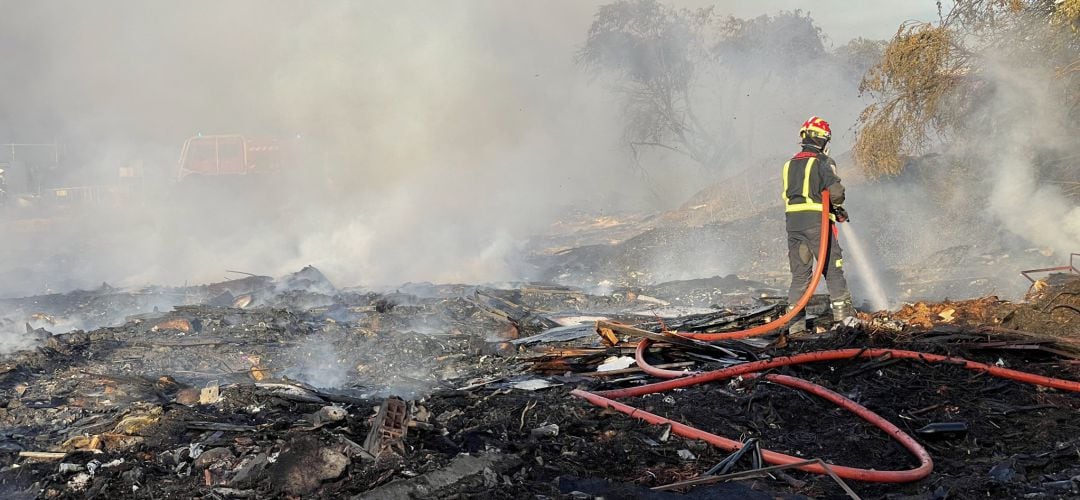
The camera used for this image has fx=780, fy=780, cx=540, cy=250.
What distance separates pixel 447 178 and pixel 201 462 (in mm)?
16040

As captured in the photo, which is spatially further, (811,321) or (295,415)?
(811,321)

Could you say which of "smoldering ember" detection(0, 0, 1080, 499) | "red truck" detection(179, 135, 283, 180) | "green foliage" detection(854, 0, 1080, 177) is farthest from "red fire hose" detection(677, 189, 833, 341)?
"red truck" detection(179, 135, 283, 180)

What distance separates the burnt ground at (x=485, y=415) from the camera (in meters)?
3.45

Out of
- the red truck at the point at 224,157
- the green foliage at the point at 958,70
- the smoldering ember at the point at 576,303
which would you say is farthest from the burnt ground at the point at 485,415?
the red truck at the point at 224,157

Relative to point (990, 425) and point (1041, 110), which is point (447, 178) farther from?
point (990, 425)

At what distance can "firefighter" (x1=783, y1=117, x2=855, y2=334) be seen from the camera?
6.59m

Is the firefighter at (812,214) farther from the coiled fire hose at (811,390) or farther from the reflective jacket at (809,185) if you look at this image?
the coiled fire hose at (811,390)

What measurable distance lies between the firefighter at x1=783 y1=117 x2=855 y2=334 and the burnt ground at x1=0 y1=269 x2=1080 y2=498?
369 millimetres

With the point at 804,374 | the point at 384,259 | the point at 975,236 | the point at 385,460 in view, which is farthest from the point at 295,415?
the point at 975,236

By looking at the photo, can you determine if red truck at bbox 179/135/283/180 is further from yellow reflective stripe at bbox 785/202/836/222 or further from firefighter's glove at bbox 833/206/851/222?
firefighter's glove at bbox 833/206/851/222

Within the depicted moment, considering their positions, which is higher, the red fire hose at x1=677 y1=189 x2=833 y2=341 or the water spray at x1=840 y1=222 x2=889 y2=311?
the red fire hose at x1=677 y1=189 x2=833 y2=341

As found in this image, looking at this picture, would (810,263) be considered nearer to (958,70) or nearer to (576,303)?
(576,303)

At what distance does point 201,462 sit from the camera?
3.80 m

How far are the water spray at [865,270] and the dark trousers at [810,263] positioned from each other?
5.54 feet
